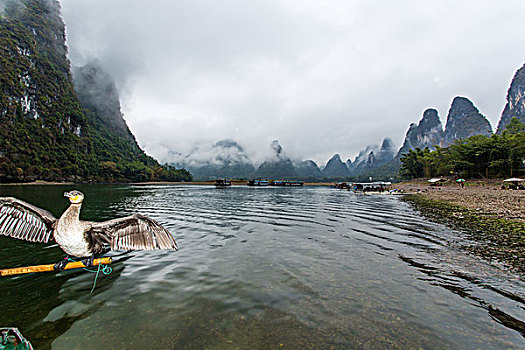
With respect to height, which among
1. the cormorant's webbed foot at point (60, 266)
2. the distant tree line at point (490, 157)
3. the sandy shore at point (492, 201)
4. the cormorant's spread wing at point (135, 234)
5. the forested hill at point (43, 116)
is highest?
the forested hill at point (43, 116)

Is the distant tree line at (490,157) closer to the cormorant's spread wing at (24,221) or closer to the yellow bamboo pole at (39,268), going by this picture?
the yellow bamboo pole at (39,268)

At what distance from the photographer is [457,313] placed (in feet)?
A: 15.8

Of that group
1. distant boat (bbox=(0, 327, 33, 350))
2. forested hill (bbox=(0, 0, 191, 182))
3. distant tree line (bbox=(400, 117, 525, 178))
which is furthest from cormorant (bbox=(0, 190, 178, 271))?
forested hill (bbox=(0, 0, 191, 182))

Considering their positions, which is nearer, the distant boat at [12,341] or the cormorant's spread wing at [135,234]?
the distant boat at [12,341]

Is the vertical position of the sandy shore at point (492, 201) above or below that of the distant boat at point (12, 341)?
below

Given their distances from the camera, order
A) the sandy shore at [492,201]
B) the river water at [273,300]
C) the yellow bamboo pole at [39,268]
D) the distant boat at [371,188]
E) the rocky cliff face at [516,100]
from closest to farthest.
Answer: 1. the river water at [273,300]
2. the yellow bamboo pole at [39,268]
3. the sandy shore at [492,201]
4. the distant boat at [371,188]
5. the rocky cliff face at [516,100]

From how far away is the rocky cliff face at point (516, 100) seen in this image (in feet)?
509

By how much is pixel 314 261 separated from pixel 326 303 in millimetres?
2857

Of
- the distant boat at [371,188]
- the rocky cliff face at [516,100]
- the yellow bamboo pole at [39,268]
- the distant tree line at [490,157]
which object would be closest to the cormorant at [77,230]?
the yellow bamboo pole at [39,268]

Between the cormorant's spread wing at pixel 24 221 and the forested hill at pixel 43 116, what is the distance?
113 metres

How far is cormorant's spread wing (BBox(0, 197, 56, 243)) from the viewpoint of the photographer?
541cm

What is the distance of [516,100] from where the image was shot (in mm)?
161500

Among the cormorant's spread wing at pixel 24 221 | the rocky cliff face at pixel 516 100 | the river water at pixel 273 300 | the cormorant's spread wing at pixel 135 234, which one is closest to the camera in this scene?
the river water at pixel 273 300

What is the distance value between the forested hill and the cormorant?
113 metres
